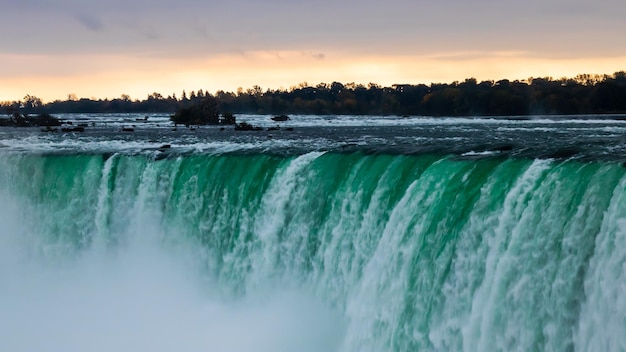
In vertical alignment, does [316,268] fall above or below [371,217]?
below

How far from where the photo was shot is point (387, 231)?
48.7ft

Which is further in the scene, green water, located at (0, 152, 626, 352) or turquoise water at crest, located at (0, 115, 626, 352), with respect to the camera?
turquoise water at crest, located at (0, 115, 626, 352)

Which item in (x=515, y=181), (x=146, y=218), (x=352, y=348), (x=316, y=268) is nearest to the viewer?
(x=515, y=181)

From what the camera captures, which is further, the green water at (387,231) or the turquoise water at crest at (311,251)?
the turquoise water at crest at (311,251)

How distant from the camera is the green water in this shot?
11.0 metres

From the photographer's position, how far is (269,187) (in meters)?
19.0

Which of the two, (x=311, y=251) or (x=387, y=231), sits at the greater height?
(x=387, y=231)

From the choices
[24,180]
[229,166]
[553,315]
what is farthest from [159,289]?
[553,315]

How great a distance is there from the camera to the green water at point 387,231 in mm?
10969

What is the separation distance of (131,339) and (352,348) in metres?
5.96

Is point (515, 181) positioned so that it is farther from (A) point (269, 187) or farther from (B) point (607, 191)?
(A) point (269, 187)

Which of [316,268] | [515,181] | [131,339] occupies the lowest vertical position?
[131,339]

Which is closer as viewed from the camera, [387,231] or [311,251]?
[387,231]

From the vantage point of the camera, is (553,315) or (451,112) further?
(451,112)
